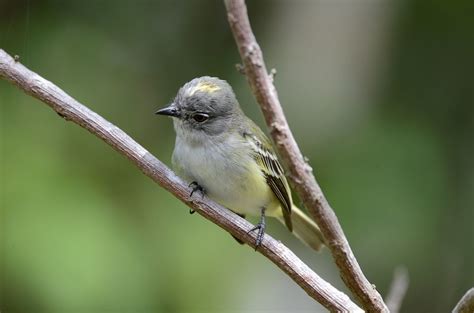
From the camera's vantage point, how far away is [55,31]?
4.89 metres

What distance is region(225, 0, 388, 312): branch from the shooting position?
1704mm

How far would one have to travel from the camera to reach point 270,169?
132 inches

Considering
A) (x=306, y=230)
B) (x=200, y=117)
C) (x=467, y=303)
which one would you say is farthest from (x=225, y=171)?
(x=467, y=303)

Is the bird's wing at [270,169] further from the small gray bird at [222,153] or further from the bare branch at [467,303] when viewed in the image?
the bare branch at [467,303]

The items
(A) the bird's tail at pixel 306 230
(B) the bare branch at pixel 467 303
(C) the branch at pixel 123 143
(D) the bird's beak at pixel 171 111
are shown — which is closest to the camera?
(B) the bare branch at pixel 467 303

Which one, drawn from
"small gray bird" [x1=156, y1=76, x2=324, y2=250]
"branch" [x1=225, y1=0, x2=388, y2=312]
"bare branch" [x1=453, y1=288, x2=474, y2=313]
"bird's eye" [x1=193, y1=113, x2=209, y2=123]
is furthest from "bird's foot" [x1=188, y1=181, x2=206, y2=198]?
"bare branch" [x1=453, y1=288, x2=474, y2=313]

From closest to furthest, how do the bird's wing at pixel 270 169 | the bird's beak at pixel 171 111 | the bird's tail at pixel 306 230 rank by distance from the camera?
the bird's beak at pixel 171 111 < the bird's wing at pixel 270 169 < the bird's tail at pixel 306 230

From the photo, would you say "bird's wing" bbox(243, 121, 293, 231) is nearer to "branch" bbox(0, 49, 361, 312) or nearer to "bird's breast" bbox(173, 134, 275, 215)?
"bird's breast" bbox(173, 134, 275, 215)

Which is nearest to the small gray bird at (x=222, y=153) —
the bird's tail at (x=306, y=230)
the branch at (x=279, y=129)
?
the bird's tail at (x=306, y=230)

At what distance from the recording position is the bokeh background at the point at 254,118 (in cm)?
383

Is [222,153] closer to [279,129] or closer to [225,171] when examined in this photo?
[225,171]

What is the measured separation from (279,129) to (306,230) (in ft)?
6.46

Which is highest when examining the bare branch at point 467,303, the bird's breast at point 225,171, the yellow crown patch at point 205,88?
the yellow crown patch at point 205,88

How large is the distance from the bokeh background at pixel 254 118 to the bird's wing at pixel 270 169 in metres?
0.92
